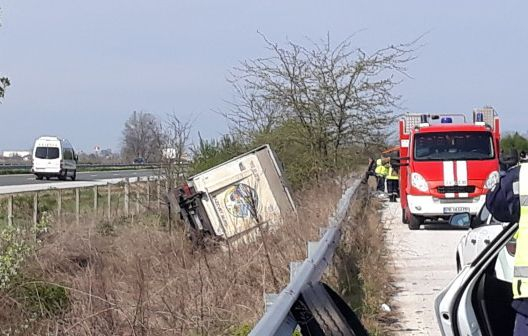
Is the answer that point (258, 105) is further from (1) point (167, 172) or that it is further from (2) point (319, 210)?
(2) point (319, 210)

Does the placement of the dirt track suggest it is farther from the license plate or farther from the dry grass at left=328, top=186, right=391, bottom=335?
the license plate

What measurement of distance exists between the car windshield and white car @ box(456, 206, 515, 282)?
45262 millimetres

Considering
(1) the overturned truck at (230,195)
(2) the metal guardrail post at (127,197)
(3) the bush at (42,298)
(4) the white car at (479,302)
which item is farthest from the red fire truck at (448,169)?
(4) the white car at (479,302)

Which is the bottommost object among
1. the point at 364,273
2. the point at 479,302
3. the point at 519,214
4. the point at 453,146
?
the point at 364,273

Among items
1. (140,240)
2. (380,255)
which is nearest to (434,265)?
(380,255)

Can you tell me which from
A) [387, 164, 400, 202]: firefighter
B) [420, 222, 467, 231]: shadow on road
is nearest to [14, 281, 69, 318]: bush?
[420, 222, 467, 231]: shadow on road

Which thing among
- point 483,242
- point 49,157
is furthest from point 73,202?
point 49,157

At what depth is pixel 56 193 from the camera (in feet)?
77.8

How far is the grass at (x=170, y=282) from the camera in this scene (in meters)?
6.78

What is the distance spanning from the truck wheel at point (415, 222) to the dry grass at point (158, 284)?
512 cm

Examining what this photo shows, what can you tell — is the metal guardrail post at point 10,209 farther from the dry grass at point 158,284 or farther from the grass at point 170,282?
the dry grass at point 158,284

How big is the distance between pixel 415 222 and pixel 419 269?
19.4 ft

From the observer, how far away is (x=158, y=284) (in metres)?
8.67

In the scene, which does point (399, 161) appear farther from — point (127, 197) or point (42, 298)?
point (42, 298)
